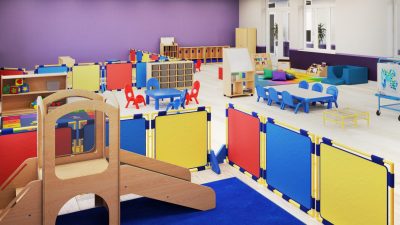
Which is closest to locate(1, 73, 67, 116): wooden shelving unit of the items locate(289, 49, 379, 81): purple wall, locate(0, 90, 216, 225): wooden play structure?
locate(0, 90, 216, 225): wooden play structure

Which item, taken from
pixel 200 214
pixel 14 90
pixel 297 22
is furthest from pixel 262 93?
pixel 297 22

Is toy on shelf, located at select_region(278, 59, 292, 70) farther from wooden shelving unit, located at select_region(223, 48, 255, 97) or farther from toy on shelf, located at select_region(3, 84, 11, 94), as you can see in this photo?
toy on shelf, located at select_region(3, 84, 11, 94)

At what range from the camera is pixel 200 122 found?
268 inches

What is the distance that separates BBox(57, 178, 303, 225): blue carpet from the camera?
205 inches

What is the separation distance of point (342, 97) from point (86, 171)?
10.9 meters

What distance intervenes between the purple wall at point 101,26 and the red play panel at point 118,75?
26.5ft

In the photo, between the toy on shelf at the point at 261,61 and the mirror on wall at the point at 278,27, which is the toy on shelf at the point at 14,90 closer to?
the toy on shelf at the point at 261,61

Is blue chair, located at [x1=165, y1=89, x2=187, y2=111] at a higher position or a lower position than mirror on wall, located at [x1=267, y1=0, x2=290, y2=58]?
lower

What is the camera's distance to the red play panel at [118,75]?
15.7 metres

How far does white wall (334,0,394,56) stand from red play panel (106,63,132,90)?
9545 millimetres

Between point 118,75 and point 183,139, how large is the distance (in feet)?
31.9

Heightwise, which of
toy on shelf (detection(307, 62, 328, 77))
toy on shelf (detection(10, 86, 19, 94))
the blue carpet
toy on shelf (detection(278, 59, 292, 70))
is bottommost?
the blue carpet

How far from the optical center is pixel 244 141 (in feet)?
22.1

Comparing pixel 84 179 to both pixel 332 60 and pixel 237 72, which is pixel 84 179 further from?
pixel 332 60
